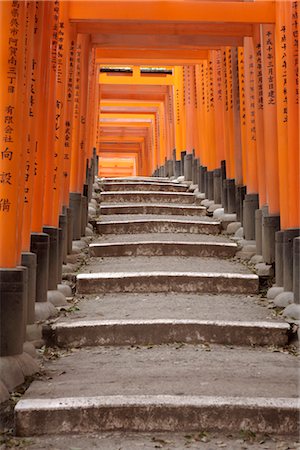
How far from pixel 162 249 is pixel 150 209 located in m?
1.64

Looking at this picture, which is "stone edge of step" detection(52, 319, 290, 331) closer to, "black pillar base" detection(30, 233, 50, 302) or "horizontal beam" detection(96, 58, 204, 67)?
"black pillar base" detection(30, 233, 50, 302)

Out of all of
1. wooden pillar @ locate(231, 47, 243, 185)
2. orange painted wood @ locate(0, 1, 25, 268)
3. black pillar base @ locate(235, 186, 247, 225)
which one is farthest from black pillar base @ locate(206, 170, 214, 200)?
orange painted wood @ locate(0, 1, 25, 268)

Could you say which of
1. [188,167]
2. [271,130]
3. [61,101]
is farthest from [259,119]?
[188,167]

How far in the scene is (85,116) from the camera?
23.8 feet

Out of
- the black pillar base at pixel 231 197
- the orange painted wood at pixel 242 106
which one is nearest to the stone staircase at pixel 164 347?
the black pillar base at pixel 231 197

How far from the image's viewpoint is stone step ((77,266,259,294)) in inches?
195

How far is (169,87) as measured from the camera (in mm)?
13547

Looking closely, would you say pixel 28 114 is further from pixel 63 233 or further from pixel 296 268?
pixel 296 268

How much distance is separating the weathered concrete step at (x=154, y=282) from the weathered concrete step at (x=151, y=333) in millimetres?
958

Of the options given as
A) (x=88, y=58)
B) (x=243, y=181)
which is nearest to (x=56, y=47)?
(x=88, y=58)

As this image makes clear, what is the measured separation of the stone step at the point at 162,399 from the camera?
9.57ft

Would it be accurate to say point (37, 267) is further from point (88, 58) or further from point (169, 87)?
point (169, 87)

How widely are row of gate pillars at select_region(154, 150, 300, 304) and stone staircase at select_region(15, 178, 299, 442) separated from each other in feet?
0.92

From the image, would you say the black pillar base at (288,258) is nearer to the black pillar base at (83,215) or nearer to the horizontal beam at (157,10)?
the horizontal beam at (157,10)
